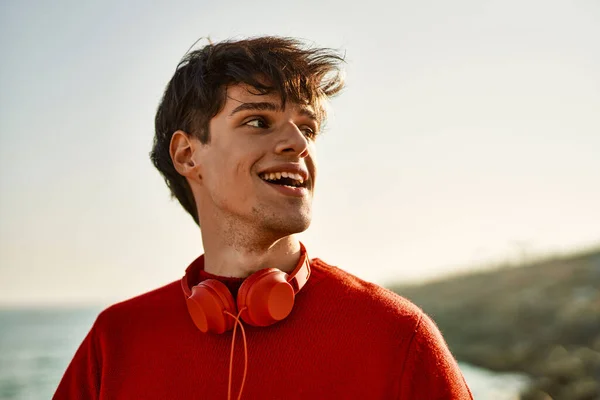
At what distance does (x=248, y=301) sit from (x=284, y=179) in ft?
1.90

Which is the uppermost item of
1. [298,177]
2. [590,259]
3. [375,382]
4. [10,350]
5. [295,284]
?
[10,350]

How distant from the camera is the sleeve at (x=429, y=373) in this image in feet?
8.04

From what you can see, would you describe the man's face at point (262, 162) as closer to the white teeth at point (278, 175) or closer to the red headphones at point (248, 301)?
the white teeth at point (278, 175)

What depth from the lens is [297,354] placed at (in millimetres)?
2674

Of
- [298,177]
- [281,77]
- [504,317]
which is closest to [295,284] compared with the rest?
[298,177]

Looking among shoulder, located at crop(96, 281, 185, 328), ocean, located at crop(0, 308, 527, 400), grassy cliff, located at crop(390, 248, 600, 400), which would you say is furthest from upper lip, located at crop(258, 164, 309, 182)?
ocean, located at crop(0, 308, 527, 400)

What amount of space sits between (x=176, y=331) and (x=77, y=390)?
0.53 m

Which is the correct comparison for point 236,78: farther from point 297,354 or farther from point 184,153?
point 297,354

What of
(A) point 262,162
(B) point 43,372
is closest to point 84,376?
(A) point 262,162

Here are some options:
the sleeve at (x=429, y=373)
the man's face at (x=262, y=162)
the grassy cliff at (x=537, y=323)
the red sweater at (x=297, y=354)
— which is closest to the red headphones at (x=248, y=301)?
the red sweater at (x=297, y=354)

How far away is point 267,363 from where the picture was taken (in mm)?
2686

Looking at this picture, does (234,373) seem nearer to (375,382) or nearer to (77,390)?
(375,382)

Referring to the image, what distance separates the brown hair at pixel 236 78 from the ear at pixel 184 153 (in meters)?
0.05

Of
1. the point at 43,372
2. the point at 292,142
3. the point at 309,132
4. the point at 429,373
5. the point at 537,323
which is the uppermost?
the point at 43,372
